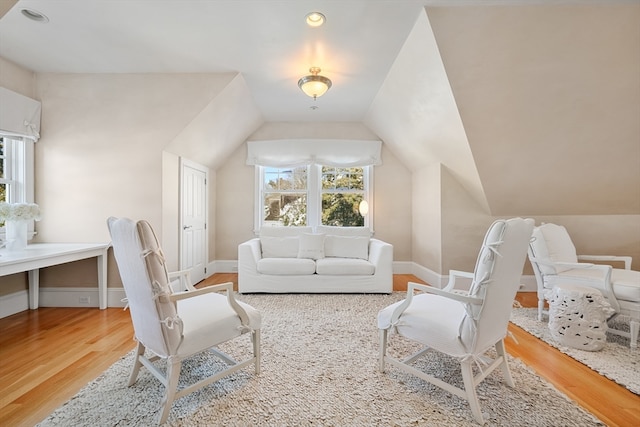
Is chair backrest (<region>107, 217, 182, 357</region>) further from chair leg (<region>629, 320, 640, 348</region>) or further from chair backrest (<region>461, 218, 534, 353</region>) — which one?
chair leg (<region>629, 320, 640, 348</region>)

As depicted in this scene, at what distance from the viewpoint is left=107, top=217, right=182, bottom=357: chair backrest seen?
143 cm

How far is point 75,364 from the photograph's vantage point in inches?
79.7

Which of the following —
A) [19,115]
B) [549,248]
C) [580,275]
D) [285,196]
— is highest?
[19,115]

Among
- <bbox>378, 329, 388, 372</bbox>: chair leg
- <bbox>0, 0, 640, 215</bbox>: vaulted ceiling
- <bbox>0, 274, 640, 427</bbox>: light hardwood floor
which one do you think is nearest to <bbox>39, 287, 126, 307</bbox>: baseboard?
<bbox>0, 274, 640, 427</bbox>: light hardwood floor

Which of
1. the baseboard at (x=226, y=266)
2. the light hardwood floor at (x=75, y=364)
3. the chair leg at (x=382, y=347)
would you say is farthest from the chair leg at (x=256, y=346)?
the baseboard at (x=226, y=266)

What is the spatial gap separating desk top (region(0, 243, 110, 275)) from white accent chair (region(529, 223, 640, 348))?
4.55 meters

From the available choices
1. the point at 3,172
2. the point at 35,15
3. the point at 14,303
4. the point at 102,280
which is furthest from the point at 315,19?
the point at 14,303

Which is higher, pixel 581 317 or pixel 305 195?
pixel 305 195

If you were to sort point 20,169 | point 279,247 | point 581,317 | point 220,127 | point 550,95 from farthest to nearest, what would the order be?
1. point 279,247
2. point 220,127
3. point 20,169
4. point 550,95
5. point 581,317

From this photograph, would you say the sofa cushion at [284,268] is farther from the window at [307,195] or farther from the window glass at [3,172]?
the window glass at [3,172]

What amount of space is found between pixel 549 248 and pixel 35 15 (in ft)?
16.9

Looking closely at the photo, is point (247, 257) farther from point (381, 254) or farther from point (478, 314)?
point (478, 314)

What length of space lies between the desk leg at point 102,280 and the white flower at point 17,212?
705 mm

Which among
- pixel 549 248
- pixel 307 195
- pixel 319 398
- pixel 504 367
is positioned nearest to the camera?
pixel 319 398
